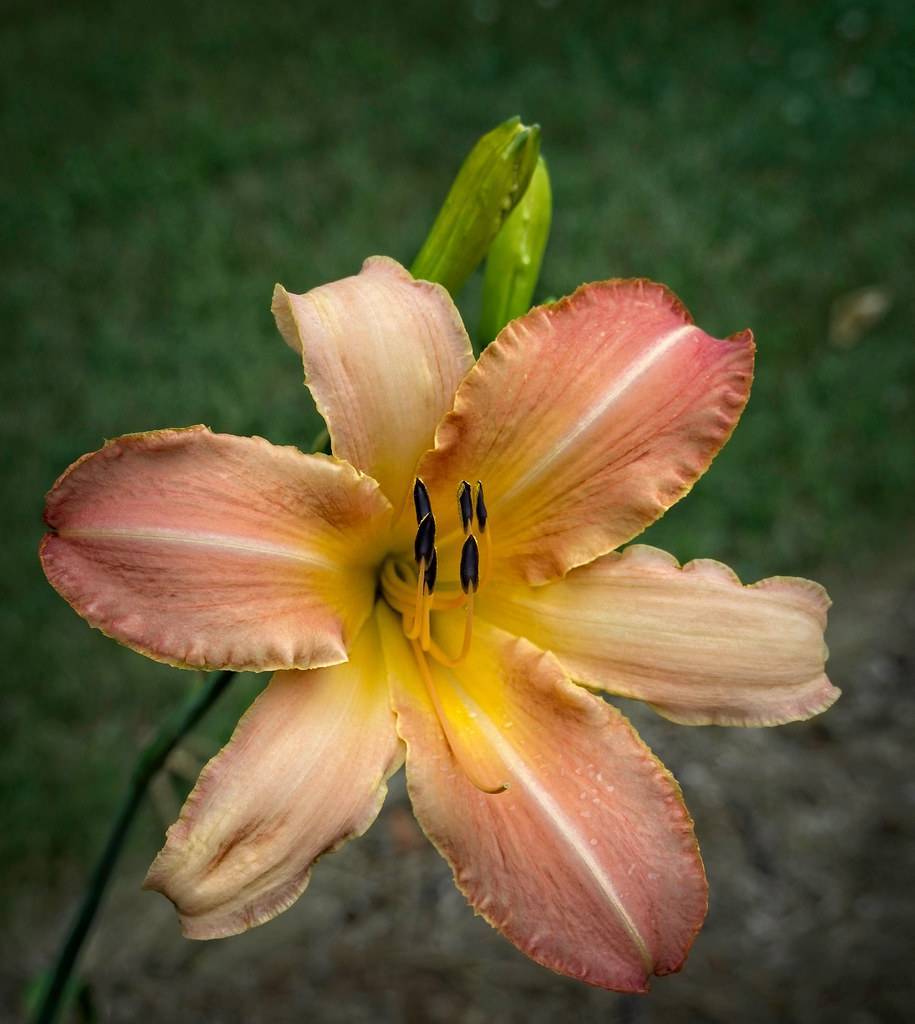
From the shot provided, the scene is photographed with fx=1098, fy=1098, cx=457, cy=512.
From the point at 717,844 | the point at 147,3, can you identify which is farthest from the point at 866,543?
the point at 147,3

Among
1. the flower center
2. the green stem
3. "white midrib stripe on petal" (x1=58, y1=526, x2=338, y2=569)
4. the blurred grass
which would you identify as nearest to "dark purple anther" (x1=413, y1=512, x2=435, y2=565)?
the flower center

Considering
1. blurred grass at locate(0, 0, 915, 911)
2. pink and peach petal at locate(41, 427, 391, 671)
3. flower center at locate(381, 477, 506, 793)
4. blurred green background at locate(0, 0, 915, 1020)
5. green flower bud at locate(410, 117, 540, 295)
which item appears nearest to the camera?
pink and peach petal at locate(41, 427, 391, 671)

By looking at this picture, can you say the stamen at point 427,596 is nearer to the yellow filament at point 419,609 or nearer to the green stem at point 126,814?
the yellow filament at point 419,609

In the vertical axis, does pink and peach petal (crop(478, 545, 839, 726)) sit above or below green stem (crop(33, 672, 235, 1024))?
above

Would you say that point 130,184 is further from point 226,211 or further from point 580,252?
point 580,252

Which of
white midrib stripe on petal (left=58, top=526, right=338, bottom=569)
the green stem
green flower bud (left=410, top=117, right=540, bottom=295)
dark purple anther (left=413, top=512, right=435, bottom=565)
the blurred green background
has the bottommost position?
the blurred green background

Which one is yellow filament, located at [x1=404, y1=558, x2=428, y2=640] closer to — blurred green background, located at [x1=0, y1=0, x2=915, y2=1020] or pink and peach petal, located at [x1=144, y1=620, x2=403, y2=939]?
pink and peach petal, located at [x1=144, y1=620, x2=403, y2=939]
